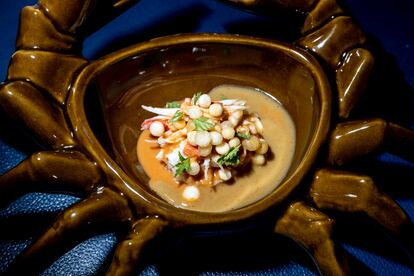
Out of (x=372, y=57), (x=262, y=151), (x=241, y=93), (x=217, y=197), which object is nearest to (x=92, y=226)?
(x=217, y=197)

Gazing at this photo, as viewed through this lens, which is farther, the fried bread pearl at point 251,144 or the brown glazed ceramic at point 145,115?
the fried bread pearl at point 251,144

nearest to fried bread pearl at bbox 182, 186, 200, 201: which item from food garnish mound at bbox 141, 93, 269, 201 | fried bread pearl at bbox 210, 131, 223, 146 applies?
food garnish mound at bbox 141, 93, 269, 201

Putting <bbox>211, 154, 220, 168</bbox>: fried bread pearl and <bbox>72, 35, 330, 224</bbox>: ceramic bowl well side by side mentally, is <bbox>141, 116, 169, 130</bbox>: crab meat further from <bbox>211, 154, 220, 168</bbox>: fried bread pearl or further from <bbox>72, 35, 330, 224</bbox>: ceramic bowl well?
<bbox>211, 154, 220, 168</bbox>: fried bread pearl

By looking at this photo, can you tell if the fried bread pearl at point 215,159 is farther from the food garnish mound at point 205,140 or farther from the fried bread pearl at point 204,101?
the fried bread pearl at point 204,101

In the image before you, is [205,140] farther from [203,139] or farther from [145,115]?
[145,115]

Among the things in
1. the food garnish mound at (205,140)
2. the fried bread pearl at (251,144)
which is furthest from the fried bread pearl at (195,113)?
the fried bread pearl at (251,144)

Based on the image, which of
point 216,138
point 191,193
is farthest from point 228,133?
point 191,193
